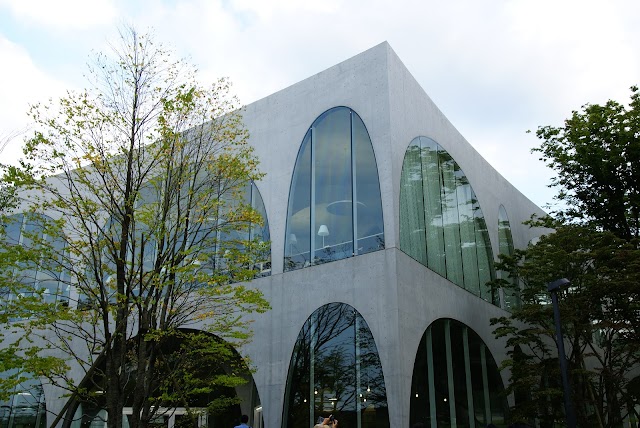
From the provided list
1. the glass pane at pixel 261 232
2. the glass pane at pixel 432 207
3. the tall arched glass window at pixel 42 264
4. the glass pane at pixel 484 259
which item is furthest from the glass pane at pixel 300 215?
the glass pane at pixel 484 259

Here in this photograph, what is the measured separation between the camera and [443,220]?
17125mm

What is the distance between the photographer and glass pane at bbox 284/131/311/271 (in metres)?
15.1

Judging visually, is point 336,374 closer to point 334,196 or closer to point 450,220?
point 334,196

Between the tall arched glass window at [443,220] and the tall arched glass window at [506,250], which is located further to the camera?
the tall arched glass window at [506,250]

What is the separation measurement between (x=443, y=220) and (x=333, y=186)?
13.5 feet

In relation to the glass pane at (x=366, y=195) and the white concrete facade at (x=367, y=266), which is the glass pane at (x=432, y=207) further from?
the glass pane at (x=366, y=195)

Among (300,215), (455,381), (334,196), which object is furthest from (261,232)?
(455,381)

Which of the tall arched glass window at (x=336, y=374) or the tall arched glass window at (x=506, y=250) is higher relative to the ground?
the tall arched glass window at (x=506, y=250)

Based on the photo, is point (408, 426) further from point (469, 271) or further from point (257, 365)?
point (469, 271)

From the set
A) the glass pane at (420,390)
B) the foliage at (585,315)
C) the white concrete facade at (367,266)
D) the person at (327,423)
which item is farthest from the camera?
the foliage at (585,315)

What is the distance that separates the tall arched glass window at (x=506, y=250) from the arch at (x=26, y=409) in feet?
55.8

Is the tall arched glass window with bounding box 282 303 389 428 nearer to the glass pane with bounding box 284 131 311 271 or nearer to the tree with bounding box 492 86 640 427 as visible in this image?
the glass pane with bounding box 284 131 311 271

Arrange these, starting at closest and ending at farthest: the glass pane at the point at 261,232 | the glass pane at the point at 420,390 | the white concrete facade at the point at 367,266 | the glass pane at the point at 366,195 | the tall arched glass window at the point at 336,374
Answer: the tall arched glass window at the point at 336,374
the glass pane at the point at 420,390
the white concrete facade at the point at 367,266
the glass pane at the point at 366,195
the glass pane at the point at 261,232

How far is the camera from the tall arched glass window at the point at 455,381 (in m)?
13.5
